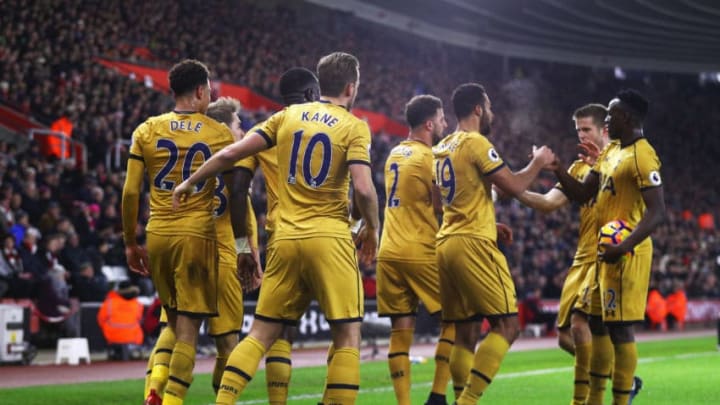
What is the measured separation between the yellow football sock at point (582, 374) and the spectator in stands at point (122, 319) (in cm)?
943

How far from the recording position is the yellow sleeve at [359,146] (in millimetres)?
6629

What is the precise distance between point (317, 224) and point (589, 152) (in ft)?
10.3

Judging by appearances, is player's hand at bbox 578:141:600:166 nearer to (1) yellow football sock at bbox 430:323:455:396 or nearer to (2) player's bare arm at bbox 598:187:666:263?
(2) player's bare arm at bbox 598:187:666:263

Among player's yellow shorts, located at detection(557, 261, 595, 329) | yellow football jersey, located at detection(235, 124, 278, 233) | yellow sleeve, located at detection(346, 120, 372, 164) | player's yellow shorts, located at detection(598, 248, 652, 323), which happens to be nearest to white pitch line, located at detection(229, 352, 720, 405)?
yellow football jersey, located at detection(235, 124, 278, 233)

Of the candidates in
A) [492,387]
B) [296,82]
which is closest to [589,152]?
[296,82]

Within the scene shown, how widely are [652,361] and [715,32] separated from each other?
3000 cm

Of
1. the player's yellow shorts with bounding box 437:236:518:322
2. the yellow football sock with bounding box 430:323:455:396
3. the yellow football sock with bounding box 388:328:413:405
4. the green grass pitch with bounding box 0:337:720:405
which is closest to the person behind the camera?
the player's yellow shorts with bounding box 437:236:518:322

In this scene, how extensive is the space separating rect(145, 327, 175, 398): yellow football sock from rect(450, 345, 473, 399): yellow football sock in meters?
2.19

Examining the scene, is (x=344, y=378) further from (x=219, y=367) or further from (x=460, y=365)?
(x=219, y=367)

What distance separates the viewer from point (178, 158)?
7500 mm

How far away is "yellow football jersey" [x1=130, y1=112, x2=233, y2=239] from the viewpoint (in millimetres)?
7473

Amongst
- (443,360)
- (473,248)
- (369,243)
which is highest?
(369,243)

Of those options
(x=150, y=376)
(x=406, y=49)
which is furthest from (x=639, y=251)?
(x=406, y=49)

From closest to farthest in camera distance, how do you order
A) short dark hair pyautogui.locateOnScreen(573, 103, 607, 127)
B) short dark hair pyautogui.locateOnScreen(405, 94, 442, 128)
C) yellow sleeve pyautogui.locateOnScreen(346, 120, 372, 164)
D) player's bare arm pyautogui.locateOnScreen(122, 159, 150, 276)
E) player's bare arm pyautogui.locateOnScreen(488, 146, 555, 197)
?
yellow sleeve pyautogui.locateOnScreen(346, 120, 372, 164)
player's bare arm pyautogui.locateOnScreen(122, 159, 150, 276)
player's bare arm pyautogui.locateOnScreen(488, 146, 555, 197)
short dark hair pyautogui.locateOnScreen(405, 94, 442, 128)
short dark hair pyautogui.locateOnScreen(573, 103, 607, 127)
